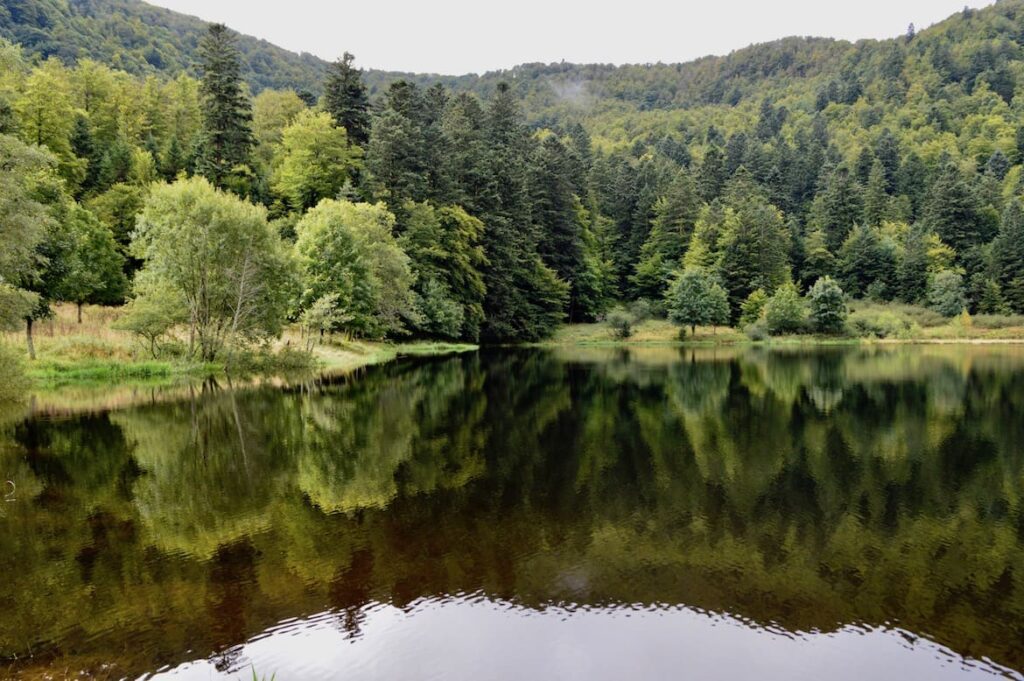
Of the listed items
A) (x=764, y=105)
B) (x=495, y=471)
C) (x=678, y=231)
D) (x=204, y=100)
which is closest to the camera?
(x=495, y=471)

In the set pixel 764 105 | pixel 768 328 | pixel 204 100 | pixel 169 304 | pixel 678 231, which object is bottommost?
pixel 768 328

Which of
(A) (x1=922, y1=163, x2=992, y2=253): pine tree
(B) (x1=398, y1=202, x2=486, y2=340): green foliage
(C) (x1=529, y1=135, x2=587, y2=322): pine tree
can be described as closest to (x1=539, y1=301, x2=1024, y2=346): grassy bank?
(C) (x1=529, y1=135, x2=587, y2=322): pine tree

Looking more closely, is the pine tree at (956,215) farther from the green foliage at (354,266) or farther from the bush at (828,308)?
the green foliage at (354,266)

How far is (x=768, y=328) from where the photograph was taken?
3095 inches

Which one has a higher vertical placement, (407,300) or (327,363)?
(407,300)

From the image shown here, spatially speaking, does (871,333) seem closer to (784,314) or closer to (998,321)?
(784,314)

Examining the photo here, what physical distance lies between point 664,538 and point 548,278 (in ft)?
227

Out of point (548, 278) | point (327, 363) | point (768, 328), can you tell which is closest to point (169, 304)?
point (327, 363)

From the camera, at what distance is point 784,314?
7838 centimetres

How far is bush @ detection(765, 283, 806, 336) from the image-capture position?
78.4 meters

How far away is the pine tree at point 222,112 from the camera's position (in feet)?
196

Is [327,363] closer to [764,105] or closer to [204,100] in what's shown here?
[204,100]

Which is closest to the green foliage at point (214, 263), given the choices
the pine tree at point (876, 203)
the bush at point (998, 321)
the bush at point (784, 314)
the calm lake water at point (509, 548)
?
the calm lake water at point (509, 548)

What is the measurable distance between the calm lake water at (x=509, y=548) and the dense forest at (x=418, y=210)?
14629 millimetres
